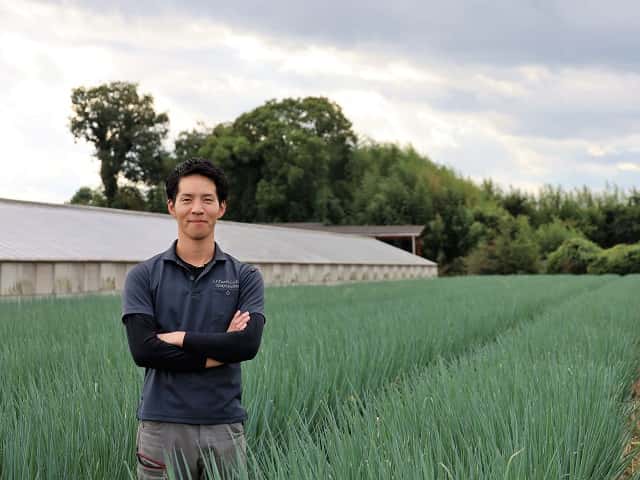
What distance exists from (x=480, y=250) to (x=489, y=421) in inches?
1132

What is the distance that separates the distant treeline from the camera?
33250 mm

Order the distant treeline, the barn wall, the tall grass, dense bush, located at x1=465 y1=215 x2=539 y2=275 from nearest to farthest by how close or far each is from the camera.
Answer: the tall grass < the barn wall < dense bush, located at x1=465 y1=215 x2=539 y2=275 < the distant treeline

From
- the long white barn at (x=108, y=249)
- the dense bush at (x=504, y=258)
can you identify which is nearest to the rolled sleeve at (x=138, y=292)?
the long white barn at (x=108, y=249)

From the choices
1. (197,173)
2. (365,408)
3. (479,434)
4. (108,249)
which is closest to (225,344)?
(197,173)

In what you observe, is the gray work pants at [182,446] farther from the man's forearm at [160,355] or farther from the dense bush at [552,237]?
the dense bush at [552,237]

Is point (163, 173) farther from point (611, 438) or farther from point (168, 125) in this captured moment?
point (611, 438)

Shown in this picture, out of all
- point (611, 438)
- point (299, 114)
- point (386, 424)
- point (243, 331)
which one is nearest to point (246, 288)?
point (243, 331)

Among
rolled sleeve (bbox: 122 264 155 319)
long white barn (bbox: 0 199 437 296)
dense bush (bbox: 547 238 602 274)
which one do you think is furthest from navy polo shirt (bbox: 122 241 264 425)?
dense bush (bbox: 547 238 602 274)

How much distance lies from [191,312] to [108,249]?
10.5 metres

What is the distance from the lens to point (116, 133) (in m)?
37.0

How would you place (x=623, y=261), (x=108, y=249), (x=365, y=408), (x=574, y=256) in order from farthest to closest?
(x=574, y=256) < (x=623, y=261) < (x=108, y=249) < (x=365, y=408)

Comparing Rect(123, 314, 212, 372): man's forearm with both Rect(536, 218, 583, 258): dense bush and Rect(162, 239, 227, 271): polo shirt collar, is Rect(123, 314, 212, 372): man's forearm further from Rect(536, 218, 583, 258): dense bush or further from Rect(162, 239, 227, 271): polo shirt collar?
Rect(536, 218, 583, 258): dense bush

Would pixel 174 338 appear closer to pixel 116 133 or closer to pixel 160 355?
pixel 160 355

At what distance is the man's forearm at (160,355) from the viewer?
4.90ft
